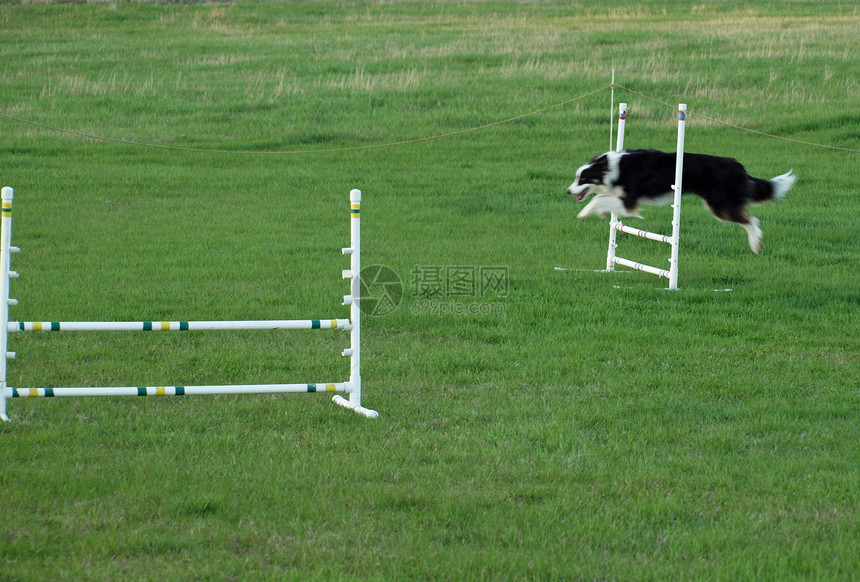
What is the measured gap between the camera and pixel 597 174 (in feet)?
30.2

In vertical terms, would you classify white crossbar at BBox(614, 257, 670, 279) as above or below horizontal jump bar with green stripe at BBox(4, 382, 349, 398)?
above

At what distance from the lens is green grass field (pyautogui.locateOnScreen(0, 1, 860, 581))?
14.3ft

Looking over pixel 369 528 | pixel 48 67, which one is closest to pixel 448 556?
pixel 369 528

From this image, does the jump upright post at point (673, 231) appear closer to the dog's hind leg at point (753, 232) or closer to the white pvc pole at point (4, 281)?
the dog's hind leg at point (753, 232)

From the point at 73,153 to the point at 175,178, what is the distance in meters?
3.20

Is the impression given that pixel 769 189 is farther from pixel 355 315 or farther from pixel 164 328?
pixel 164 328

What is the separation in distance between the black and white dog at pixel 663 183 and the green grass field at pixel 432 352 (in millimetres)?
885

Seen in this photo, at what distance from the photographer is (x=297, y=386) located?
19.8 feet

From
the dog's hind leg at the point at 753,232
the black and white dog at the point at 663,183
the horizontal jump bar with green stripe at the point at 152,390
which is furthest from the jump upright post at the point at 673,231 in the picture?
the horizontal jump bar with green stripe at the point at 152,390

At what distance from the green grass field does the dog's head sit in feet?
Answer: 3.37

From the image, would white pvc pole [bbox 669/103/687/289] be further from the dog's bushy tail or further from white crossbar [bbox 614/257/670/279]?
the dog's bushy tail

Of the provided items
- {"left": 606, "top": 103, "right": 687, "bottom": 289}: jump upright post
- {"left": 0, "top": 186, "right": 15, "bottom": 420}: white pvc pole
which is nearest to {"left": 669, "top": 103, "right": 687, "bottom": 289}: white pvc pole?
{"left": 606, "top": 103, "right": 687, "bottom": 289}: jump upright post

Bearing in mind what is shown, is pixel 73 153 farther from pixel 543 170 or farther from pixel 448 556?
pixel 448 556

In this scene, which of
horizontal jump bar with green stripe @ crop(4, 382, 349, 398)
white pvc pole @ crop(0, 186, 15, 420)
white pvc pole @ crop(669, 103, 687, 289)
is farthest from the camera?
white pvc pole @ crop(669, 103, 687, 289)
